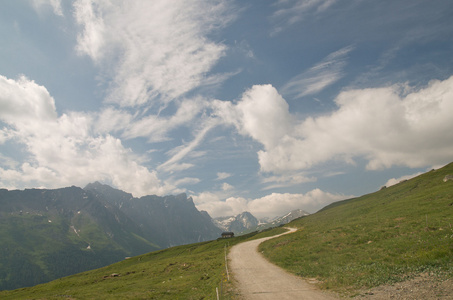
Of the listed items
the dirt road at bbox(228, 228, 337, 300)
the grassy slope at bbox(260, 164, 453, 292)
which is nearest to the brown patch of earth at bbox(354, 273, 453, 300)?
the grassy slope at bbox(260, 164, 453, 292)

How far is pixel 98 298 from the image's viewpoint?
3106 centimetres

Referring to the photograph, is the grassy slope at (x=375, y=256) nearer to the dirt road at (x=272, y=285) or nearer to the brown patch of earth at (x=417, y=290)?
the brown patch of earth at (x=417, y=290)

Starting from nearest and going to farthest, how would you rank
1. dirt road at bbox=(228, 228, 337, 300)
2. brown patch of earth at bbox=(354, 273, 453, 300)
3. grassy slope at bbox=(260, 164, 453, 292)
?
brown patch of earth at bbox=(354, 273, 453, 300)
dirt road at bbox=(228, 228, 337, 300)
grassy slope at bbox=(260, 164, 453, 292)

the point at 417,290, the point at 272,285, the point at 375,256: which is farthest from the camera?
the point at 375,256

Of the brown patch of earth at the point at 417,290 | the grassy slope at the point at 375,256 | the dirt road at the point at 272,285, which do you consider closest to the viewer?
the brown patch of earth at the point at 417,290

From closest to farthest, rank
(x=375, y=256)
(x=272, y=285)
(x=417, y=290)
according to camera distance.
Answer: (x=417, y=290)
(x=272, y=285)
(x=375, y=256)

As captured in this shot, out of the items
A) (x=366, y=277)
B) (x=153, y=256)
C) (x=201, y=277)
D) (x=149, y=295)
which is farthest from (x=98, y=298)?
(x=153, y=256)

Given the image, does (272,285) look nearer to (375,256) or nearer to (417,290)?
(417,290)

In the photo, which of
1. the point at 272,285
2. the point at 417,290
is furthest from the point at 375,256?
the point at 272,285

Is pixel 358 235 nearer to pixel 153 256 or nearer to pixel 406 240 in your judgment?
pixel 406 240

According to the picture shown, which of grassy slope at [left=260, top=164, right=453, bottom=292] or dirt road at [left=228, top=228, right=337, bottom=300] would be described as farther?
grassy slope at [left=260, top=164, right=453, bottom=292]

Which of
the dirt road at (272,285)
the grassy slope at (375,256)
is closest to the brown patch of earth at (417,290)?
the grassy slope at (375,256)

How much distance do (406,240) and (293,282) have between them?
15.2 m

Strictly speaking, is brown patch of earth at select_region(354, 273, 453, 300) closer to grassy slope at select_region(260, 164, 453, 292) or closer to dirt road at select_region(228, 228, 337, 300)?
grassy slope at select_region(260, 164, 453, 292)
